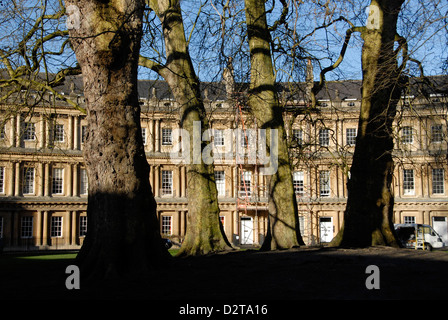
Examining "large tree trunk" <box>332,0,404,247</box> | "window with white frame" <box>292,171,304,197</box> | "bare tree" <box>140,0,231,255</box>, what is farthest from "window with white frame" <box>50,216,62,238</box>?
"large tree trunk" <box>332,0,404,247</box>

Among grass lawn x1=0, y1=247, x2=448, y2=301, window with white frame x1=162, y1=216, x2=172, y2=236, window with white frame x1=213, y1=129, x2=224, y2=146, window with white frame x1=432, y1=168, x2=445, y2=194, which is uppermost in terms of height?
window with white frame x1=213, y1=129, x2=224, y2=146

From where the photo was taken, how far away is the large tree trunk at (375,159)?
1262 cm

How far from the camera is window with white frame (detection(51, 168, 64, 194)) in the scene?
171 feet

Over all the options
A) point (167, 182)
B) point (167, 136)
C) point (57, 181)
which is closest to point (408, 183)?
point (167, 182)

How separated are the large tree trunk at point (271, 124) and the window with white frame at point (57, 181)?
41708 millimetres

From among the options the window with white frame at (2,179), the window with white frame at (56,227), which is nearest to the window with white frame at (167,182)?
the window with white frame at (56,227)

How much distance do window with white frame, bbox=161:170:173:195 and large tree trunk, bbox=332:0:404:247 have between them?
42777 millimetres

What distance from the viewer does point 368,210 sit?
12.7 meters

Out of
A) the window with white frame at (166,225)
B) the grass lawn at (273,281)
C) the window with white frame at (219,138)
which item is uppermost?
the window with white frame at (219,138)

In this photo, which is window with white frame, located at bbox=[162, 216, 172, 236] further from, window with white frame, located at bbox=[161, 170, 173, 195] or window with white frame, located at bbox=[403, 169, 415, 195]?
window with white frame, located at bbox=[403, 169, 415, 195]

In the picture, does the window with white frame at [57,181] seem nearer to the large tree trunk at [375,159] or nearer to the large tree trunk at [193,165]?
the large tree trunk at [193,165]
